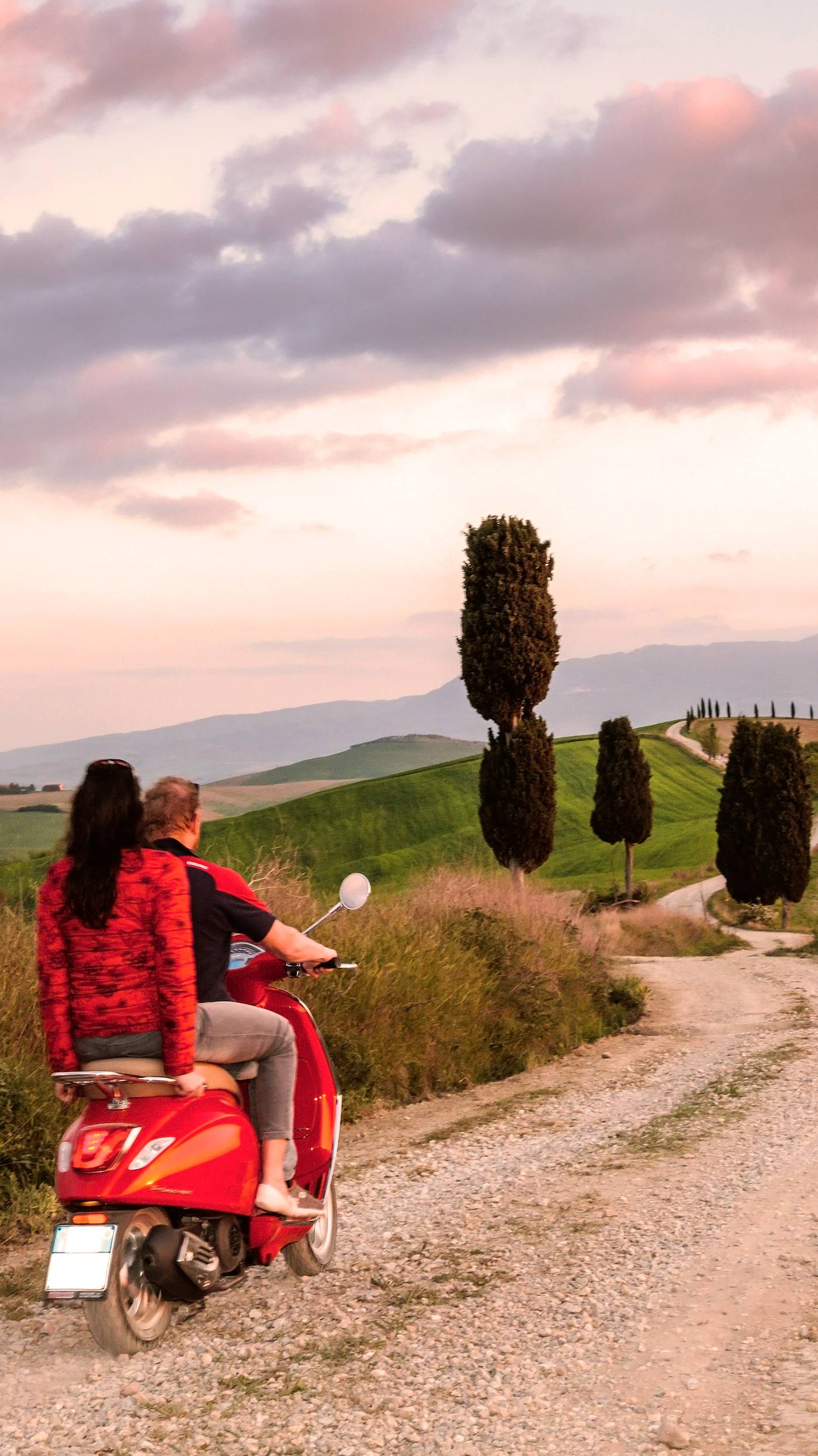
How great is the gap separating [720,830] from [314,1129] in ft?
134

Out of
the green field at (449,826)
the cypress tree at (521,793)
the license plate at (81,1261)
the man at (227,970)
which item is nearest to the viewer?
the license plate at (81,1261)

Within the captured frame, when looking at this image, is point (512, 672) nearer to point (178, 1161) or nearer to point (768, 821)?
point (768, 821)

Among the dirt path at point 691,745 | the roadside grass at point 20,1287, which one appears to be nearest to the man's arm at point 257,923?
the roadside grass at point 20,1287

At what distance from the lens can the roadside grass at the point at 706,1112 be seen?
823cm

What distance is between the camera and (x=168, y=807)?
4938mm

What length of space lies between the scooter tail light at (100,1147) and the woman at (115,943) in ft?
0.83

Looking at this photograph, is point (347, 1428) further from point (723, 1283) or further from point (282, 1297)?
point (723, 1283)

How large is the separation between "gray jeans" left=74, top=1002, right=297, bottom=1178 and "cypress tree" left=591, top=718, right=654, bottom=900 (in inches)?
1793

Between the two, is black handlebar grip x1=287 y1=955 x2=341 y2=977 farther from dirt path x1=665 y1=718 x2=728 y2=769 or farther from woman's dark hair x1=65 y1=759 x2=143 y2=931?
dirt path x1=665 y1=718 x2=728 y2=769

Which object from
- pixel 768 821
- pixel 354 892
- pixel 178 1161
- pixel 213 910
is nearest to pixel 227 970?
pixel 213 910

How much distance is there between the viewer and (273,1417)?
3.93 metres

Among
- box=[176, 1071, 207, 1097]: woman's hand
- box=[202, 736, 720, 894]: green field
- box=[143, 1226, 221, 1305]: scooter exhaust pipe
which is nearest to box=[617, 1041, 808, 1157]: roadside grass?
box=[143, 1226, 221, 1305]: scooter exhaust pipe

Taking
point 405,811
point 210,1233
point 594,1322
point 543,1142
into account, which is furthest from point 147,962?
point 405,811

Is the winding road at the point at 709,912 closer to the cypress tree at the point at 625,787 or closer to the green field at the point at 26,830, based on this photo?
the cypress tree at the point at 625,787
